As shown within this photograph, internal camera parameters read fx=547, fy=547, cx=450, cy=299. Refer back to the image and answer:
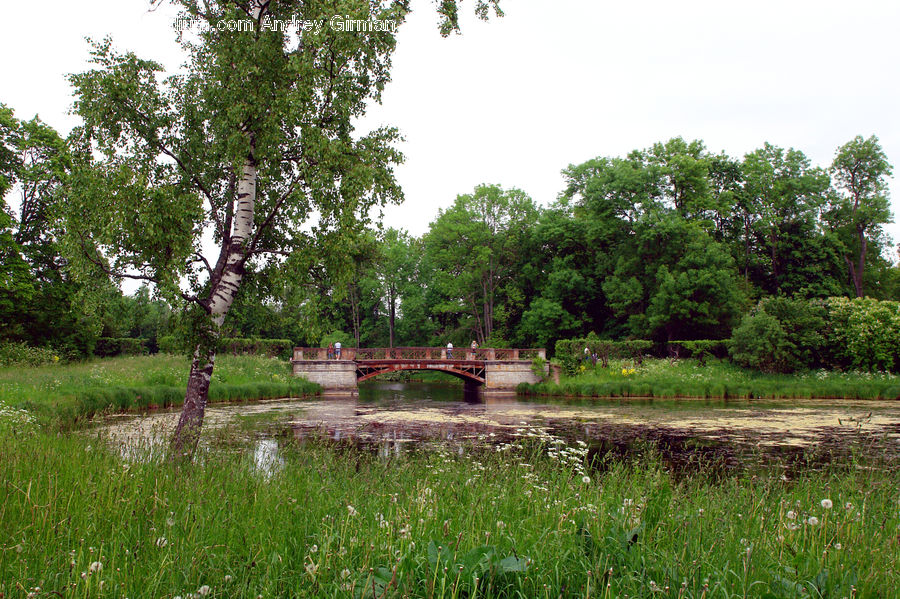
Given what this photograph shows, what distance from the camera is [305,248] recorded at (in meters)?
8.30

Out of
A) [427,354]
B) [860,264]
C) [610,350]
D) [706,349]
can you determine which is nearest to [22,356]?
[427,354]

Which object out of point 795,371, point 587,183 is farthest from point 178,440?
point 587,183

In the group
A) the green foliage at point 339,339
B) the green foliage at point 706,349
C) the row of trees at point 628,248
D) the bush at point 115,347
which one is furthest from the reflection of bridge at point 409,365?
the green foliage at point 339,339

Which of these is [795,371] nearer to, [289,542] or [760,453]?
[760,453]

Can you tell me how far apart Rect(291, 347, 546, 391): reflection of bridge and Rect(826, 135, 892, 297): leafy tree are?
91.1 ft

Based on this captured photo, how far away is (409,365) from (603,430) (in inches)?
826

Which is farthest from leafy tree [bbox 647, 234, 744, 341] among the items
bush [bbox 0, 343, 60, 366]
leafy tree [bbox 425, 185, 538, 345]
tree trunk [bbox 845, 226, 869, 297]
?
bush [bbox 0, 343, 60, 366]

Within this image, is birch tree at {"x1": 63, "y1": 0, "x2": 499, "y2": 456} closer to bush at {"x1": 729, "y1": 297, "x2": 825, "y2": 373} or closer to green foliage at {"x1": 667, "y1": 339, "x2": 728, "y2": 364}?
bush at {"x1": 729, "y1": 297, "x2": 825, "y2": 373}

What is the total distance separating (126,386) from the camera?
769 inches

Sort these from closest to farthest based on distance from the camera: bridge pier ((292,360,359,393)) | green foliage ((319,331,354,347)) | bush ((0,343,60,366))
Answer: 1. bush ((0,343,60,366))
2. bridge pier ((292,360,359,393))
3. green foliage ((319,331,354,347))

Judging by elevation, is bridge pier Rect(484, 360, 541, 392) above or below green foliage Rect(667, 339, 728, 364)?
below

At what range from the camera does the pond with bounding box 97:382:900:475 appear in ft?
32.9

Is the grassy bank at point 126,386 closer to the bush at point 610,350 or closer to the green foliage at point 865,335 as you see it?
the bush at point 610,350

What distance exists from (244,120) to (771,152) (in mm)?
48107
